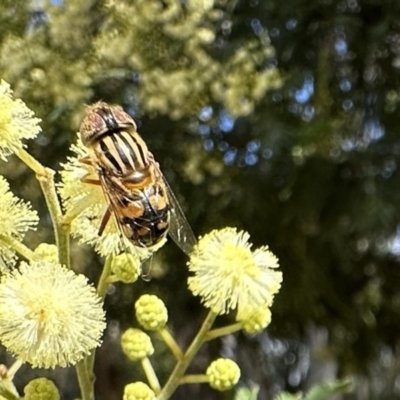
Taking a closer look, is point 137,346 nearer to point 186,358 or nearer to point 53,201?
point 186,358

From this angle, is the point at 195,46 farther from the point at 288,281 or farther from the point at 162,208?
the point at 162,208

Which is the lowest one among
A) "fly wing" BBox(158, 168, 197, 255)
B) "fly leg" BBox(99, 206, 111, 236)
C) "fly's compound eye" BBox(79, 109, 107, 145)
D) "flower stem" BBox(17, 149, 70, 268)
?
"fly wing" BBox(158, 168, 197, 255)

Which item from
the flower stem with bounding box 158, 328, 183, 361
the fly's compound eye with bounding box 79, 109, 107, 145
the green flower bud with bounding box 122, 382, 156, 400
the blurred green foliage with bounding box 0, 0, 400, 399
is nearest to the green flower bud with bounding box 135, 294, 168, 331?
the flower stem with bounding box 158, 328, 183, 361

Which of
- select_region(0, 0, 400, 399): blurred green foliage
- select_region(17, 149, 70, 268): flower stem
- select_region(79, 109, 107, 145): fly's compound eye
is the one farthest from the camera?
select_region(0, 0, 400, 399): blurred green foliage

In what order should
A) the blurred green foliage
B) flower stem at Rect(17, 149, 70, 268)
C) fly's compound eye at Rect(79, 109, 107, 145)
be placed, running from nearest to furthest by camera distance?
flower stem at Rect(17, 149, 70, 268)
fly's compound eye at Rect(79, 109, 107, 145)
the blurred green foliage

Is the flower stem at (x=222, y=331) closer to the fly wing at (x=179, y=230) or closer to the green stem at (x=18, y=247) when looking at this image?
the fly wing at (x=179, y=230)

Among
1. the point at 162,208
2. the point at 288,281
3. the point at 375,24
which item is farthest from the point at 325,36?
the point at 162,208

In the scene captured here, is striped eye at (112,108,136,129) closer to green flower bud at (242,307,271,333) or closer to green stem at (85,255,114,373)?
green stem at (85,255,114,373)

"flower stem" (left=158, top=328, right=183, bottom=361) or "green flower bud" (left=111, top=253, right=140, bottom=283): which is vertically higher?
"green flower bud" (left=111, top=253, right=140, bottom=283)
